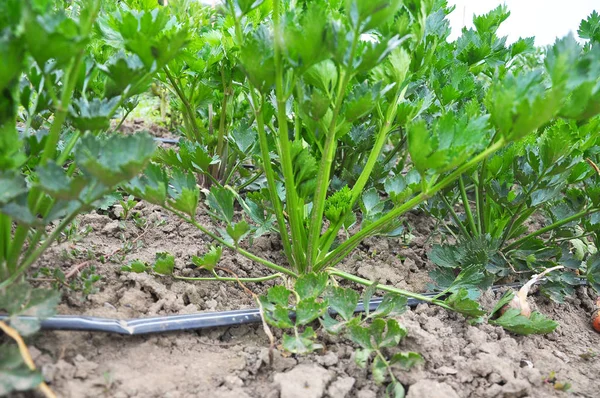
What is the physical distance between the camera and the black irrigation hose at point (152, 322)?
0.93 meters

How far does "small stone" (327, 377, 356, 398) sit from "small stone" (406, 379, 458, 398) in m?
0.11

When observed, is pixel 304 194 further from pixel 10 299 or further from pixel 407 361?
pixel 10 299

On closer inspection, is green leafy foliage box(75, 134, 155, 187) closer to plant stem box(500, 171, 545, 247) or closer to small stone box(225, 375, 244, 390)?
small stone box(225, 375, 244, 390)

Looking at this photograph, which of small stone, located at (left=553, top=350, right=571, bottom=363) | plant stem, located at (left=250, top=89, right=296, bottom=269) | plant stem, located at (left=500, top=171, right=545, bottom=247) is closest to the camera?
plant stem, located at (left=250, top=89, right=296, bottom=269)

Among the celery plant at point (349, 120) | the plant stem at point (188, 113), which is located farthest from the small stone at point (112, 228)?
the plant stem at point (188, 113)

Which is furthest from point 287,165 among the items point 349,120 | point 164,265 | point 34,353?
point 34,353

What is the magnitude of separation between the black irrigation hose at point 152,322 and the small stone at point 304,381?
0.19 metres

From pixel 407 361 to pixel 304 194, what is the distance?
433 mm

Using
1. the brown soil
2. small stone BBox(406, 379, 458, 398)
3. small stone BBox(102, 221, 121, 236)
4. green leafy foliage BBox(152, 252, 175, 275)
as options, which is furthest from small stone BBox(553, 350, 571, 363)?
small stone BBox(102, 221, 121, 236)

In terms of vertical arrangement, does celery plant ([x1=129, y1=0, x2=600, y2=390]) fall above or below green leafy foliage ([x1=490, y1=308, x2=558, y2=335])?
above

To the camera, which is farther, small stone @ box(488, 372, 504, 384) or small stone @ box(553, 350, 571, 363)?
small stone @ box(553, 350, 571, 363)

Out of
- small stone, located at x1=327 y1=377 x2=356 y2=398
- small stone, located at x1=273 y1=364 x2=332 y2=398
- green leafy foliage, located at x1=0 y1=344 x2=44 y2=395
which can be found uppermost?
green leafy foliage, located at x1=0 y1=344 x2=44 y2=395

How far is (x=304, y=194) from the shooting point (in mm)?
1206

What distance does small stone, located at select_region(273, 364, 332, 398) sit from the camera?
905 mm
